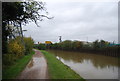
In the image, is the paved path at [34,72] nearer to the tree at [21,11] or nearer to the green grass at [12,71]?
the green grass at [12,71]

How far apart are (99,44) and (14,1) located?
3542cm

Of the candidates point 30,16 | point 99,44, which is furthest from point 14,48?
point 99,44

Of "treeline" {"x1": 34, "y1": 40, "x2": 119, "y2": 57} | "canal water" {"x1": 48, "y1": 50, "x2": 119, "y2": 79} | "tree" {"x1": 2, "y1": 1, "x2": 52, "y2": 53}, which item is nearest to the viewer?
"tree" {"x1": 2, "y1": 1, "x2": 52, "y2": 53}

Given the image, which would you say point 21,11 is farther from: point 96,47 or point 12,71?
point 96,47

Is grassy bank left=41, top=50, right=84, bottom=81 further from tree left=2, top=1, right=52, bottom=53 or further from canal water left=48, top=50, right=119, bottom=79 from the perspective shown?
tree left=2, top=1, right=52, bottom=53

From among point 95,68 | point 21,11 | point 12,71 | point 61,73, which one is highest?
point 21,11

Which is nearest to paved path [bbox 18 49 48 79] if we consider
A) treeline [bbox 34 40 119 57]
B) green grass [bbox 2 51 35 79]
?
green grass [bbox 2 51 35 79]

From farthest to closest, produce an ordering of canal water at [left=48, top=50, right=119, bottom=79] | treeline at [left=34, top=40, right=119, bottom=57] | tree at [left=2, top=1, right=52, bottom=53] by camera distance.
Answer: treeline at [left=34, top=40, right=119, bottom=57], canal water at [left=48, top=50, right=119, bottom=79], tree at [left=2, top=1, right=52, bottom=53]

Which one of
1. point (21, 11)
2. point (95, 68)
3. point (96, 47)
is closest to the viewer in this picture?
point (21, 11)

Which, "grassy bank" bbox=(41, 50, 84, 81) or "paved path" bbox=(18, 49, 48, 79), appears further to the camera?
"grassy bank" bbox=(41, 50, 84, 81)

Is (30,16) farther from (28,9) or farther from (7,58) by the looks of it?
(7,58)

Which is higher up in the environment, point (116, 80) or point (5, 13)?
point (5, 13)

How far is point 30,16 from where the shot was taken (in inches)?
288

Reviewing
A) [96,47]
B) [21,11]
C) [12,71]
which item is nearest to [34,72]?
[12,71]
